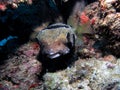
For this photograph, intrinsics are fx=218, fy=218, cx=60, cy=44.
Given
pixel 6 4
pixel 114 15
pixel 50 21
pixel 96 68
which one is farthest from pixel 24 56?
pixel 114 15

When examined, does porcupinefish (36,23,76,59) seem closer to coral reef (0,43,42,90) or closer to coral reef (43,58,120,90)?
coral reef (43,58,120,90)

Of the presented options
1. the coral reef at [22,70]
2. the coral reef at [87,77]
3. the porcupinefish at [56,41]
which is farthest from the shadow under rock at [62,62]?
the coral reef at [22,70]

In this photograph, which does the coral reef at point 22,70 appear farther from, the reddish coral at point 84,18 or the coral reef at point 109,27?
the coral reef at point 109,27

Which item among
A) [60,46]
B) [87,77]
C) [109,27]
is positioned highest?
[109,27]

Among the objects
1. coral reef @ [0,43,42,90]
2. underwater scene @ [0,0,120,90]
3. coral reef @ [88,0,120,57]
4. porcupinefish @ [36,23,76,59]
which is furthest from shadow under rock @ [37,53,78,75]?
coral reef @ [88,0,120,57]

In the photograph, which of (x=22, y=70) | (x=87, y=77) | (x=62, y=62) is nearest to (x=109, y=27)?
(x=87, y=77)

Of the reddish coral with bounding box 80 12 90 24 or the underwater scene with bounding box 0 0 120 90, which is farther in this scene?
the reddish coral with bounding box 80 12 90 24

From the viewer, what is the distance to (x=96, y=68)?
3697mm

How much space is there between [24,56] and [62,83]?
59.2 inches

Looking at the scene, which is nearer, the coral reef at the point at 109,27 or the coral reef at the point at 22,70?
the coral reef at the point at 109,27

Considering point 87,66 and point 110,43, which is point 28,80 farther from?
point 110,43

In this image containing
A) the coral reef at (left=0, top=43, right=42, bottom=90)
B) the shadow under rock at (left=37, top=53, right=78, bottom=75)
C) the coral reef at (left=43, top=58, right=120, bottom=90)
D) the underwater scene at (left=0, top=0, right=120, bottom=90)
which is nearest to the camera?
the coral reef at (left=43, top=58, right=120, bottom=90)

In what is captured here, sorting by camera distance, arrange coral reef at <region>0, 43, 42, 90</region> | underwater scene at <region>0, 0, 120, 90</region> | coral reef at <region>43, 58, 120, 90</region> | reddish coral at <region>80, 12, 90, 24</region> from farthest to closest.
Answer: reddish coral at <region>80, 12, 90, 24</region>
coral reef at <region>0, 43, 42, 90</region>
underwater scene at <region>0, 0, 120, 90</region>
coral reef at <region>43, 58, 120, 90</region>

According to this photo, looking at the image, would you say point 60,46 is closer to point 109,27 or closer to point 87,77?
point 87,77
